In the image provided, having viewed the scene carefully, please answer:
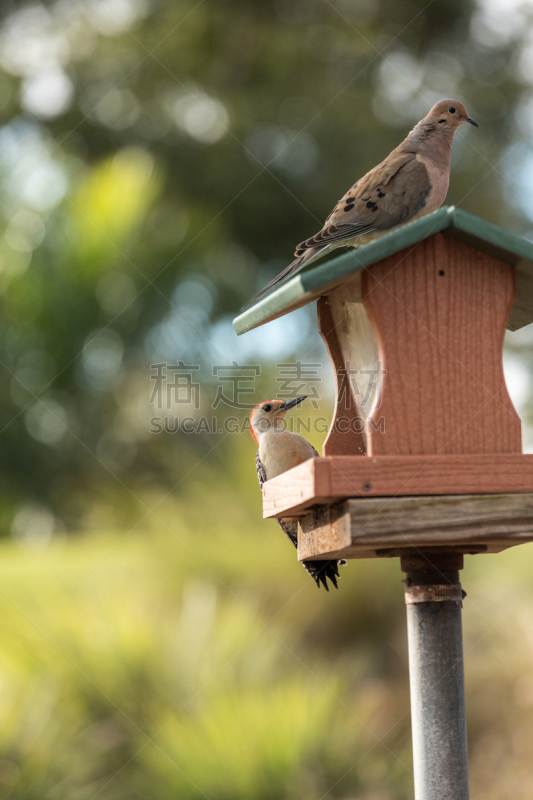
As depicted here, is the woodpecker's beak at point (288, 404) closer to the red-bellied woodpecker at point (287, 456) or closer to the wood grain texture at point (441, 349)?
the red-bellied woodpecker at point (287, 456)

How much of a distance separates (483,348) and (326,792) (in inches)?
133

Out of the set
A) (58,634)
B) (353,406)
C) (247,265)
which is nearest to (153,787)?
(58,634)

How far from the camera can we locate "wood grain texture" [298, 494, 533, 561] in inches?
74.5

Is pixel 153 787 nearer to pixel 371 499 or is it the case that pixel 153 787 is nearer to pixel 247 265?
pixel 371 499

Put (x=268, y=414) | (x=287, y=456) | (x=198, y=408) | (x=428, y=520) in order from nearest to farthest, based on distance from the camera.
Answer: (x=428, y=520)
(x=287, y=456)
(x=268, y=414)
(x=198, y=408)

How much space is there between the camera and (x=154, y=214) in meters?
8.98

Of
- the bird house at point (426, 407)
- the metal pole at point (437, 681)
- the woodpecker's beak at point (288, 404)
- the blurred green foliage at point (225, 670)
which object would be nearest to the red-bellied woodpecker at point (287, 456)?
the woodpecker's beak at point (288, 404)

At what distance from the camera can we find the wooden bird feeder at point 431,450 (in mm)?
1926

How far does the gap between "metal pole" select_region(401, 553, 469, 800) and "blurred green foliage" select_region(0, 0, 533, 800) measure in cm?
246

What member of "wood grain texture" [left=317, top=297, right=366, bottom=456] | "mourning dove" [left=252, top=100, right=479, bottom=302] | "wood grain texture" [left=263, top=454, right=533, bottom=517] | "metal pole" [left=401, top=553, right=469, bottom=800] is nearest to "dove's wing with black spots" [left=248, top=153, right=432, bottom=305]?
"mourning dove" [left=252, top=100, right=479, bottom=302]

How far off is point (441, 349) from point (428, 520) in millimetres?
513

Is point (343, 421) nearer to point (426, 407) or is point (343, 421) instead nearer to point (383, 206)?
point (426, 407)

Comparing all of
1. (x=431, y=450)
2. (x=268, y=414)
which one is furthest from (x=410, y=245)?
(x=268, y=414)

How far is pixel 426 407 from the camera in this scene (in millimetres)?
2082
